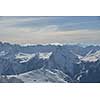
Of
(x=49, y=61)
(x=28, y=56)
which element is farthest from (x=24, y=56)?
(x=49, y=61)

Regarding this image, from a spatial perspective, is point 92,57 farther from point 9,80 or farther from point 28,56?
point 9,80

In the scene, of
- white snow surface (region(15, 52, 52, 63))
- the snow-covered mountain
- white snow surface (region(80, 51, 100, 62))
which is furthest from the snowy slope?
white snow surface (region(80, 51, 100, 62))

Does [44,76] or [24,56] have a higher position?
[24,56]

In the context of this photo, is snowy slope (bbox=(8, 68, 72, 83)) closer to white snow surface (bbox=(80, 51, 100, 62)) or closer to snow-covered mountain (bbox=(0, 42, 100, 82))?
snow-covered mountain (bbox=(0, 42, 100, 82))

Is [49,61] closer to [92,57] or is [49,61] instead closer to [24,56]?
[24,56]

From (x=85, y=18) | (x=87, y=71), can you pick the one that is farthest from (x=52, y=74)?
(x=85, y=18)

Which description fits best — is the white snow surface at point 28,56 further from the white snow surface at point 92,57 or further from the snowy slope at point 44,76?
the white snow surface at point 92,57

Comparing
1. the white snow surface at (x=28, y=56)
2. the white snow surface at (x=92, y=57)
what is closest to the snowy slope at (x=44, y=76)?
the white snow surface at (x=28, y=56)

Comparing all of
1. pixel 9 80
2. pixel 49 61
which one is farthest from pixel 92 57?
pixel 9 80
